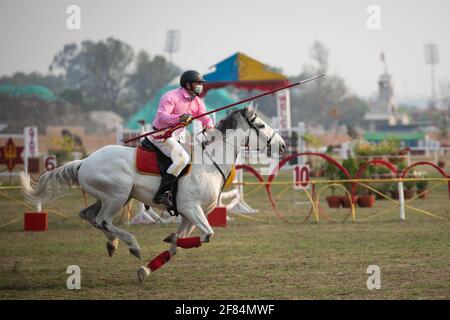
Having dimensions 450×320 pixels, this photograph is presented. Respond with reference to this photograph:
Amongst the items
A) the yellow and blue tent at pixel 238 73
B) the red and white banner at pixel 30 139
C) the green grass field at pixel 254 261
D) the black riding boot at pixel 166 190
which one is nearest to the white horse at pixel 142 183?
the black riding boot at pixel 166 190

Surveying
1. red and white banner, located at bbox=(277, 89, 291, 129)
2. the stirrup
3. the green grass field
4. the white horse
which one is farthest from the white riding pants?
red and white banner, located at bbox=(277, 89, 291, 129)

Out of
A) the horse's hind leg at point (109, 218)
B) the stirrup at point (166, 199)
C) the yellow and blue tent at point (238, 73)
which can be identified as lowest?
the horse's hind leg at point (109, 218)

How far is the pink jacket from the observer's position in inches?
402

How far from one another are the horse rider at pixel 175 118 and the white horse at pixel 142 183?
0.50 feet

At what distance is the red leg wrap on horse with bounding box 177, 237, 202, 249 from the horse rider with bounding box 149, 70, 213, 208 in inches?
21.5

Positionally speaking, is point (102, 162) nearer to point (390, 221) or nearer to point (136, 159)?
point (136, 159)

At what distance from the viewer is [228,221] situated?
18109 millimetres

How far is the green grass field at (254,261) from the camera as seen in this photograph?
8930 millimetres

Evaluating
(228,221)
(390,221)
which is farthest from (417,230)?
(228,221)

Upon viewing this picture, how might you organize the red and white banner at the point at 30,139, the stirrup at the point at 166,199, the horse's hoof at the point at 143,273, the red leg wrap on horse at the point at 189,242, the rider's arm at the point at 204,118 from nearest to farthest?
the horse's hoof at the point at 143,273 → the red leg wrap on horse at the point at 189,242 → the stirrup at the point at 166,199 → the rider's arm at the point at 204,118 → the red and white banner at the point at 30,139

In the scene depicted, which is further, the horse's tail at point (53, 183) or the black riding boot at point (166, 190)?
the horse's tail at point (53, 183)

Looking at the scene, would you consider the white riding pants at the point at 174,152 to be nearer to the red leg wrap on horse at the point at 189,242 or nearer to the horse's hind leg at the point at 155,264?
the red leg wrap on horse at the point at 189,242

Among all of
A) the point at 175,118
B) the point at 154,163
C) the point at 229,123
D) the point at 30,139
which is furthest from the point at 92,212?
the point at 30,139
